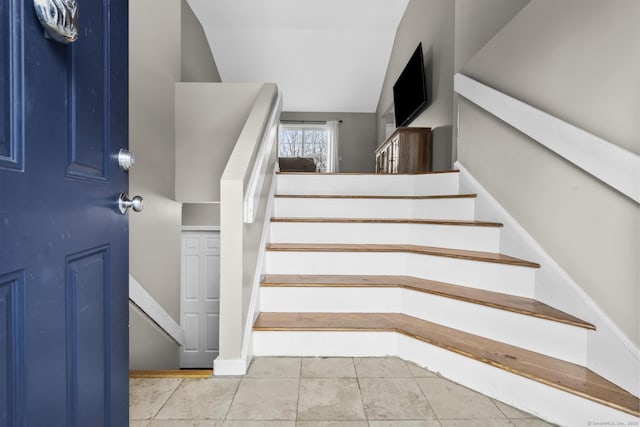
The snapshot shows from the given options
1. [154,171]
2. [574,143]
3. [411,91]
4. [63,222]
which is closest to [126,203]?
[63,222]

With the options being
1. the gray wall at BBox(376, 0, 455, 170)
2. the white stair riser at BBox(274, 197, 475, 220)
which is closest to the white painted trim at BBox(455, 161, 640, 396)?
the white stair riser at BBox(274, 197, 475, 220)

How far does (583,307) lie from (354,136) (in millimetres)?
7337

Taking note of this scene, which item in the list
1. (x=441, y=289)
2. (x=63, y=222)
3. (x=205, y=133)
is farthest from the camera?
(x=205, y=133)

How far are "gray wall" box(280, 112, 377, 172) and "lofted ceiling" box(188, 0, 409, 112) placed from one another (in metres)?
0.89

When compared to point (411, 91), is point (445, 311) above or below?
below

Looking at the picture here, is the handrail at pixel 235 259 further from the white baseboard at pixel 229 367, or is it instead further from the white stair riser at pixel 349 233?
the white stair riser at pixel 349 233

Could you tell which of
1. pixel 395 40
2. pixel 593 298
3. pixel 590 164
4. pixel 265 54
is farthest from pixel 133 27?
pixel 395 40

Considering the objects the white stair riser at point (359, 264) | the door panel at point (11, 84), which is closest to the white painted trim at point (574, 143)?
the white stair riser at point (359, 264)

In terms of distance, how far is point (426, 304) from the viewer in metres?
1.79

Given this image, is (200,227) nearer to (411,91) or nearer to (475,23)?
(411,91)

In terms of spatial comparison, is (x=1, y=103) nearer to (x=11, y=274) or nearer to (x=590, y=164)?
(x=11, y=274)

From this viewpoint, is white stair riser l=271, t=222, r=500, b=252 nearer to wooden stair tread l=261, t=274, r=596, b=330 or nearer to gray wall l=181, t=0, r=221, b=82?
wooden stair tread l=261, t=274, r=596, b=330

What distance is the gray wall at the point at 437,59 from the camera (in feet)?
10.9

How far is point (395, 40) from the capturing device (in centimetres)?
591
